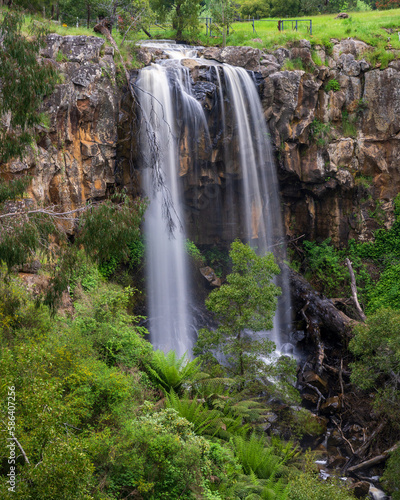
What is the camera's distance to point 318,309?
17016 mm

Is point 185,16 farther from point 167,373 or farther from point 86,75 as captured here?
point 167,373

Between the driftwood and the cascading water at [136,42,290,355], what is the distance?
0.60 meters

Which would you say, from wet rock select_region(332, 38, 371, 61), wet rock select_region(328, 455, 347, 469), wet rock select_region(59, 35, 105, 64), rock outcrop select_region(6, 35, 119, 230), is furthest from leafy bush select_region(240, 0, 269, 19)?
wet rock select_region(328, 455, 347, 469)

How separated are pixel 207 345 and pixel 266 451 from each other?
3.36m

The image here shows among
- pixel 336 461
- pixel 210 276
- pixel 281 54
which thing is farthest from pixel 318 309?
pixel 281 54

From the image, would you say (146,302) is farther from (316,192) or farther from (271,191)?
(316,192)

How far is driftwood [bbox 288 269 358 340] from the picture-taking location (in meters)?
15.8

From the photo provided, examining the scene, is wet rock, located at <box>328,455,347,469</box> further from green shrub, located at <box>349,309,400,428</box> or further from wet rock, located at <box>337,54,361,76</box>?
wet rock, located at <box>337,54,361,76</box>

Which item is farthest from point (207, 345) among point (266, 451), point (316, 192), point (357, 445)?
point (316, 192)

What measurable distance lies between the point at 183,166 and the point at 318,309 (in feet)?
25.7

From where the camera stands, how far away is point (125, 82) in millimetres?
15953

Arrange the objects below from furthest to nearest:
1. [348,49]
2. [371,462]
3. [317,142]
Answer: [348,49]
[317,142]
[371,462]

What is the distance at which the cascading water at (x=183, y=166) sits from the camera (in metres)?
16.7

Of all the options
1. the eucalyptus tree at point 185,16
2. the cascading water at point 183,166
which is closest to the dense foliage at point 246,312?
the cascading water at point 183,166
